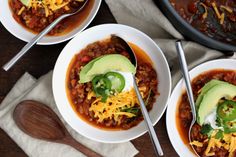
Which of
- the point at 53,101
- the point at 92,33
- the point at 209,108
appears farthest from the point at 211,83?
the point at 53,101

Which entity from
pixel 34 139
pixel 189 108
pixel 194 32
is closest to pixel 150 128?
pixel 189 108

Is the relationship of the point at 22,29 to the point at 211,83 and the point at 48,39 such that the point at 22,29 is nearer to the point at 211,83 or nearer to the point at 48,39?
the point at 48,39

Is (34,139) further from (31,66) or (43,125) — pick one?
(31,66)

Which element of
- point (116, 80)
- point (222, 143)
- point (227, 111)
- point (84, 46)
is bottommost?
point (222, 143)

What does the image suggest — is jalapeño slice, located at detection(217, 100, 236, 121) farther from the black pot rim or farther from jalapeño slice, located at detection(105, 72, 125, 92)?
jalapeño slice, located at detection(105, 72, 125, 92)

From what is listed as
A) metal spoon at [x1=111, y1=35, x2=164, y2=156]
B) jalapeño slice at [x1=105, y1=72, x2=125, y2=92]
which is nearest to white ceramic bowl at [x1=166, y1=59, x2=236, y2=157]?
metal spoon at [x1=111, y1=35, x2=164, y2=156]

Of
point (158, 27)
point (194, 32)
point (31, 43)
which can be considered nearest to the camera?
point (194, 32)

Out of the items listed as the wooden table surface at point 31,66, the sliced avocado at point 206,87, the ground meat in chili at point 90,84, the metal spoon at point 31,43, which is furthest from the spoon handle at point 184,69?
the metal spoon at point 31,43
